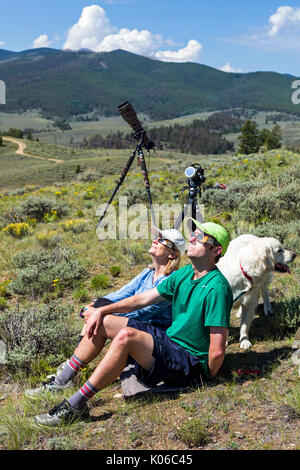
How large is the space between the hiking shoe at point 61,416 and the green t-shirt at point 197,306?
35.8 inches

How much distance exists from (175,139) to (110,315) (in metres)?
115

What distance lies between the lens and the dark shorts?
2.94 meters

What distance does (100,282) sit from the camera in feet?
20.4

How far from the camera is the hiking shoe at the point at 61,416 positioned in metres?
2.77

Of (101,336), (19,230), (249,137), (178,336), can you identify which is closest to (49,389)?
(101,336)

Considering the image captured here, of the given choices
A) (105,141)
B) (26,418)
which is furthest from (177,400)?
(105,141)

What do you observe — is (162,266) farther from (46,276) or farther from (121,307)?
(46,276)

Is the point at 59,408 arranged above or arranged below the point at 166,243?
below

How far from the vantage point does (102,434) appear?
8.78 feet

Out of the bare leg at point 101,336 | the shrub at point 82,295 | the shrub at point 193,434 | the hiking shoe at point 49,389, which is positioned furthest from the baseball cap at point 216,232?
the shrub at point 82,295

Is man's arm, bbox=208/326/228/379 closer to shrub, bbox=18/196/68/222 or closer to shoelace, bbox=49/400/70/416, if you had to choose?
shoelace, bbox=49/400/70/416

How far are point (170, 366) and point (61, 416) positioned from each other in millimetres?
861

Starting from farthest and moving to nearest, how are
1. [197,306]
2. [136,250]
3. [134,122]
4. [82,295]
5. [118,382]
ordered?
[136,250] < [134,122] < [82,295] < [118,382] < [197,306]
